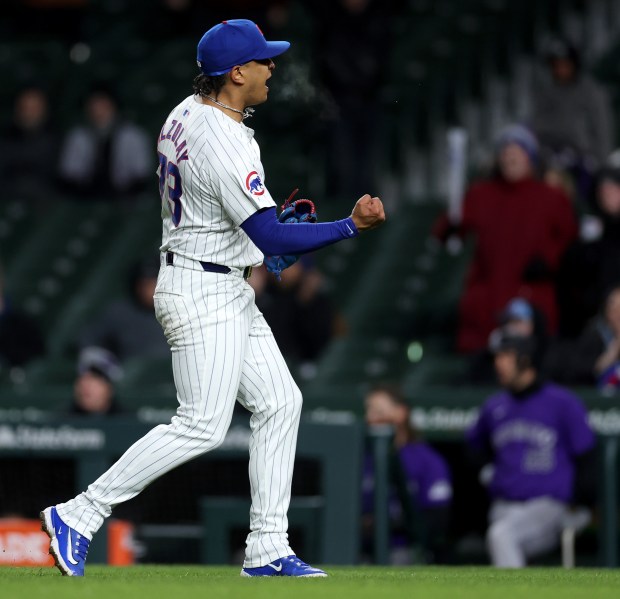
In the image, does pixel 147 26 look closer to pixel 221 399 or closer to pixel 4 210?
pixel 4 210

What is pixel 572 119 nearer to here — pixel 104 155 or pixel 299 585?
pixel 104 155

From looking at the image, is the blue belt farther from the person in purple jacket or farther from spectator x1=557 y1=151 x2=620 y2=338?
spectator x1=557 y1=151 x2=620 y2=338

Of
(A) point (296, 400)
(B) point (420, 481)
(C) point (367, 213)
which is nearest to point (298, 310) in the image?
(B) point (420, 481)

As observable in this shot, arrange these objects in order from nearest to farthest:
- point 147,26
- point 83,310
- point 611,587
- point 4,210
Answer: point 611,587 → point 83,310 → point 4,210 → point 147,26

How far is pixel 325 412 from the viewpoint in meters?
10.5

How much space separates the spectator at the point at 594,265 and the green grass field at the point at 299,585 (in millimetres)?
3554

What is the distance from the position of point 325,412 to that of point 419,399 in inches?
25.0

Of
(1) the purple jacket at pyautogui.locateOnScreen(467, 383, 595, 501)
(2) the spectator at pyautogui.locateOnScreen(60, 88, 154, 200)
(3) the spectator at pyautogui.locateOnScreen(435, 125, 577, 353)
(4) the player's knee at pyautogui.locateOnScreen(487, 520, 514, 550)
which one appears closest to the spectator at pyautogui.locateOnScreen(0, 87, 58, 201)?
(2) the spectator at pyautogui.locateOnScreen(60, 88, 154, 200)

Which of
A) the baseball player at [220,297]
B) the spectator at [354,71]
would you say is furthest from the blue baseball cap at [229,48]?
the spectator at [354,71]

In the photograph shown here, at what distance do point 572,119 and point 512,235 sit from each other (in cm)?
161

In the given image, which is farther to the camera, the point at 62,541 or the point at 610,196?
the point at 610,196

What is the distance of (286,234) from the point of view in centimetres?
615

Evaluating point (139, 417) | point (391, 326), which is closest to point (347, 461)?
point (139, 417)

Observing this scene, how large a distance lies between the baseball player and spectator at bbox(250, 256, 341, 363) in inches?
200
